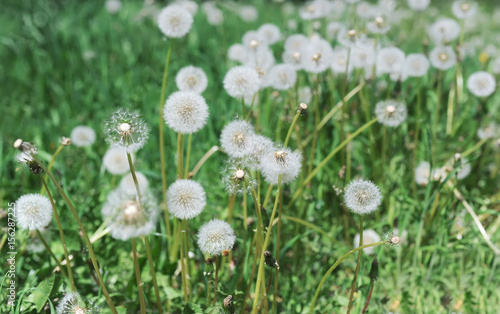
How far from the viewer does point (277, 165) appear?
1213 mm

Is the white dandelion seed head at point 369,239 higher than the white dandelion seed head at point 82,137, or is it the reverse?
the white dandelion seed head at point 82,137

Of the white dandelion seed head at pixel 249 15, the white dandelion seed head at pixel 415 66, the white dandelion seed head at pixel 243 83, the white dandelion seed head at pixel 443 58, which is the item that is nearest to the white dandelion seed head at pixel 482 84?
the white dandelion seed head at pixel 443 58

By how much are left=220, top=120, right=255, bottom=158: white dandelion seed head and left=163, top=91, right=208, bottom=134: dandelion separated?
10 centimetres

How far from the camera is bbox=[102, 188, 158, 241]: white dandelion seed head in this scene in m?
1.03

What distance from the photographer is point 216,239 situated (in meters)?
1.32

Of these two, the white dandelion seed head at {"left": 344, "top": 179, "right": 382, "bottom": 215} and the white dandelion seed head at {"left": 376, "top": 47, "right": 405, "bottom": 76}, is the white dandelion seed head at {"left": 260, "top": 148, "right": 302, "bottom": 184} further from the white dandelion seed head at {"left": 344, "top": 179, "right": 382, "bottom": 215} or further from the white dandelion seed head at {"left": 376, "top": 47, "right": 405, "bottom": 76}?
the white dandelion seed head at {"left": 376, "top": 47, "right": 405, "bottom": 76}

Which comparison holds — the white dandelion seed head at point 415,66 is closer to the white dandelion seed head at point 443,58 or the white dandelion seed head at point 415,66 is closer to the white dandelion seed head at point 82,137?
the white dandelion seed head at point 443,58

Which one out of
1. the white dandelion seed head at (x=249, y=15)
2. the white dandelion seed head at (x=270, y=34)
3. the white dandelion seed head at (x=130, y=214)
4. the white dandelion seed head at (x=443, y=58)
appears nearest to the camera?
the white dandelion seed head at (x=130, y=214)

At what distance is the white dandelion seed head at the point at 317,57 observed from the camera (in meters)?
1.90

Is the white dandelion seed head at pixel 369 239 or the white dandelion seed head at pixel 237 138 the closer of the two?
the white dandelion seed head at pixel 237 138

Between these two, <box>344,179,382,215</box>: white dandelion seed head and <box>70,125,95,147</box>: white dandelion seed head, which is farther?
<box>70,125,95,147</box>: white dandelion seed head

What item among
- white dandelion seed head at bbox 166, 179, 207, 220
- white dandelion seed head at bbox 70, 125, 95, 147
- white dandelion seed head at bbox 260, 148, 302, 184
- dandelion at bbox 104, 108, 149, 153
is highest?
white dandelion seed head at bbox 70, 125, 95, 147

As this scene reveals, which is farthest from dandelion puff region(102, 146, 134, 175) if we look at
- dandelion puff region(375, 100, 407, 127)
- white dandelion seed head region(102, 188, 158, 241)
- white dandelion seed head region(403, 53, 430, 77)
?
white dandelion seed head region(403, 53, 430, 77)

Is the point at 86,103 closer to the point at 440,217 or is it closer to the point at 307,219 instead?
the point at 307,219
